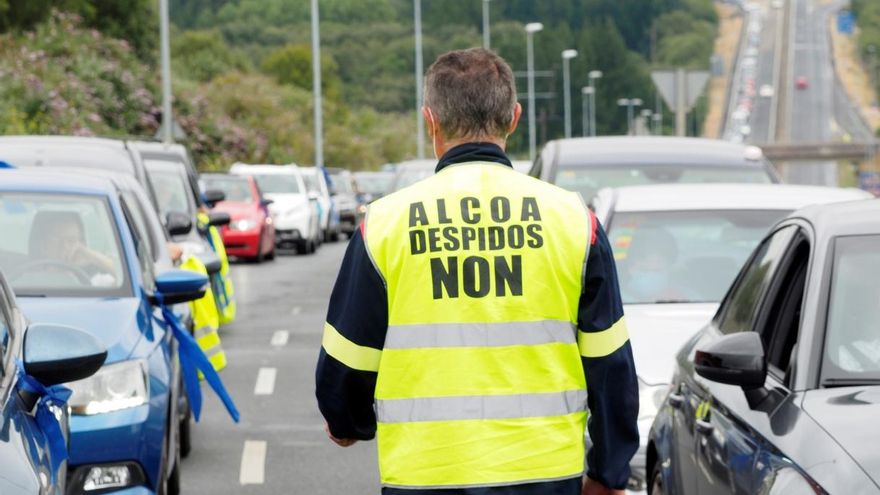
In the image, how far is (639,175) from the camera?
12.5m

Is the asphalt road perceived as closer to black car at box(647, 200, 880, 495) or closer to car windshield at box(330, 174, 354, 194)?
black car at box(647, 200, 880, 495)

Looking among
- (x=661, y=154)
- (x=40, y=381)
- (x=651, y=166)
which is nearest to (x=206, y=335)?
(x=651, y=166)

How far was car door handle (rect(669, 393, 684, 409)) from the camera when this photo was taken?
20.1 ft

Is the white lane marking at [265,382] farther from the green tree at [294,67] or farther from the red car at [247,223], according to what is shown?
the green tree at [294,67]

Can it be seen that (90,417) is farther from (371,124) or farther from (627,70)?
(627,70)

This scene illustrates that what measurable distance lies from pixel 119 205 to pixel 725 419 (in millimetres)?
4478

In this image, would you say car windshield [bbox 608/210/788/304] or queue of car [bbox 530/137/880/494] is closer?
queue of car [bbox 530/137/880/494]

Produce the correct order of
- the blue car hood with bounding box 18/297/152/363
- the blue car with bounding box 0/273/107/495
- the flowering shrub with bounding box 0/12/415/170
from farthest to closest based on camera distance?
1. the flowering shrub with bounding box 0/12/415/170
2. the blue car hood with bounding box 18/297/152/363
3. the blue car with bounding box 0/273/107/495

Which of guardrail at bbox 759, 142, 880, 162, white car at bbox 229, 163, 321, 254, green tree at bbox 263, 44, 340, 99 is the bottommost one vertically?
guardrail at bbox 759, 142, 880, 162

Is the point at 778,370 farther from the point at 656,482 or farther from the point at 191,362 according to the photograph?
the point at 191,362

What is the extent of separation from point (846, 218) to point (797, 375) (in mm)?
699

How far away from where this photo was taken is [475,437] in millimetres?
4059

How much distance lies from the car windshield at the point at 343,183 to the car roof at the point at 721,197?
134 feet

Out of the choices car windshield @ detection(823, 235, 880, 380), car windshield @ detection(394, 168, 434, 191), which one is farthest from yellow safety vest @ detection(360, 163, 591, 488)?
car windshield @ detection(394, 168, 434, 191)
